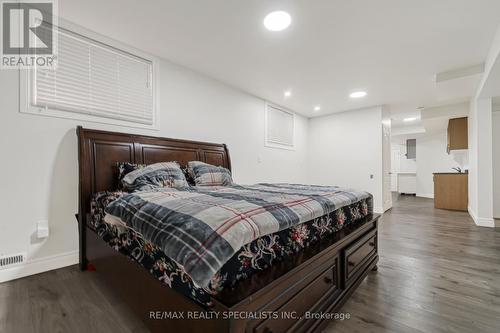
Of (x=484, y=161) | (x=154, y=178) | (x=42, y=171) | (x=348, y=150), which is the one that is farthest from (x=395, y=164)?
(x=42, y=171)

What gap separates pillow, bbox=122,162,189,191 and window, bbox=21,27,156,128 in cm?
79

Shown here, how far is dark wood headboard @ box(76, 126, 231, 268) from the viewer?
210 cm

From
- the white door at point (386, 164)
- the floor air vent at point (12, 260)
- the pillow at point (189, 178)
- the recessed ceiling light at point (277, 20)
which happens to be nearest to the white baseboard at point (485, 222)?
the white door at point (386, 164)

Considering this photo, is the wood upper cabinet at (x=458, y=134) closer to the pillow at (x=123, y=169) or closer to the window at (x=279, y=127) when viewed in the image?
the window at (x=279, y=127)

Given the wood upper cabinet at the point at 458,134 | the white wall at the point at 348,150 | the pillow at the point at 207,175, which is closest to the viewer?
the pillow at the point at 207,175

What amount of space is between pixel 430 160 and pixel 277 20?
8.38 meters

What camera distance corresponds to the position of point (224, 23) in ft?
7.17

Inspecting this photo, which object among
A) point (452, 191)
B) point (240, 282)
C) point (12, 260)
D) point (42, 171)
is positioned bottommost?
point (12, 260)

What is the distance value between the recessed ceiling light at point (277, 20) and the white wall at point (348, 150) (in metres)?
3.68

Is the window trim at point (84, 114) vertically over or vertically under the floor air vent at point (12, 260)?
over

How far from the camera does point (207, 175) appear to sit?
261 centimetres

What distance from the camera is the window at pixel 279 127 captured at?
182 inches

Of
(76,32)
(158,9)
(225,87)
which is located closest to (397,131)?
(225,87)

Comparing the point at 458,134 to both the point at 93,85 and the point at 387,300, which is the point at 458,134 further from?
the point at 93,85
